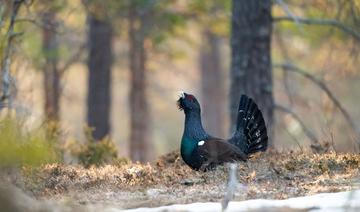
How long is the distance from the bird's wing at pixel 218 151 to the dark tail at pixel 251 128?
910 millimetres

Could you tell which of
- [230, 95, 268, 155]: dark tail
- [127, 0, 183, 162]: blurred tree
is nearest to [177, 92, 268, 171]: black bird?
[230, 95, 268, 155]: dark tail

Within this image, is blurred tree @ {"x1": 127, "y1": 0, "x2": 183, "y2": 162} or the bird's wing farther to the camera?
blurred tree @ {"x1": 127, "y1": 0, "x2": 183, "y2": 162}

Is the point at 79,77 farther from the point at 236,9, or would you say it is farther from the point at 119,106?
the point at 236,9

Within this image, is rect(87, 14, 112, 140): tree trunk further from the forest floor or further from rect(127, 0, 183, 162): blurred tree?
the forest floor

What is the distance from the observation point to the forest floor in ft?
25.0

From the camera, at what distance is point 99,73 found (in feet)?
61.2

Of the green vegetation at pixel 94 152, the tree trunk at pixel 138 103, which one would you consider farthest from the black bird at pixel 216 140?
the tree trunk at pixel 138 103

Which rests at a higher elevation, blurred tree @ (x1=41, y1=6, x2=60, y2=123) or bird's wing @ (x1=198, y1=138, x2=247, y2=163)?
blurred tree @ (x1=41, y1=6, x2=60, y2=123)

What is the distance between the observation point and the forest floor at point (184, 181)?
761 cm

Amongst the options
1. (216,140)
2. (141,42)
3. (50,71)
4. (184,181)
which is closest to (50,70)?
(50,71)

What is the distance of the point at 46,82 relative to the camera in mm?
20953

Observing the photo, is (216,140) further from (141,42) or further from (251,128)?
(141,42)

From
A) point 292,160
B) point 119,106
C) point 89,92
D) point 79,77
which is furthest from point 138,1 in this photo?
point 119,106

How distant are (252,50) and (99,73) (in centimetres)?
612
